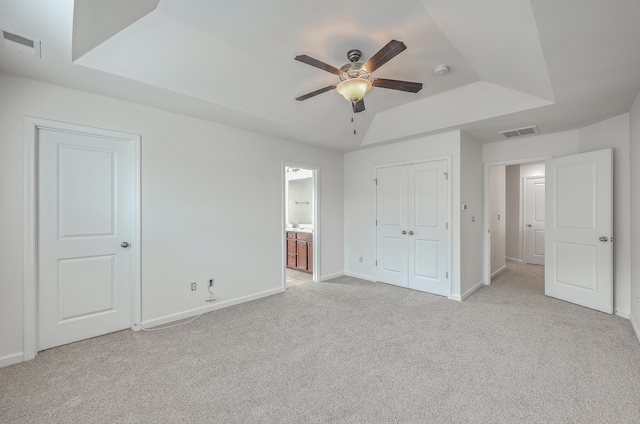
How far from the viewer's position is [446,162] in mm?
4086

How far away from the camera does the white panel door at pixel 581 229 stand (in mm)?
3447

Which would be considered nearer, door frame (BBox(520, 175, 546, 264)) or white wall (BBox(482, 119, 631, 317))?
white wall (BBox(482, 119, 631, 317))

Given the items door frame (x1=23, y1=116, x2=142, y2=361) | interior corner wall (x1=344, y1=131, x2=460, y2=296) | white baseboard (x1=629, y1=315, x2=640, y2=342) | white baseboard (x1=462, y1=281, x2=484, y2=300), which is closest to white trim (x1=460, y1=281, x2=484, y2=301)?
white baseboard (x1=462, y1=281, x2=484, y2=300)

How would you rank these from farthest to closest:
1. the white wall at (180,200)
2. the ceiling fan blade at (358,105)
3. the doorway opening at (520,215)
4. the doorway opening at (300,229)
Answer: the doorway opening at (520,215) → the doorway opening at (300,229) → the ceiling fan blade at (358,105) → the white wall at (180,200)

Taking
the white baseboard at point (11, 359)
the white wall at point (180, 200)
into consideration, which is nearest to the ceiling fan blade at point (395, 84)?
the white wall at point (180, 200)

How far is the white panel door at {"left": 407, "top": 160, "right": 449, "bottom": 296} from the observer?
4141mm

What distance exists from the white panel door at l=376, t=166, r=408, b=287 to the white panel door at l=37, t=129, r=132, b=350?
3.67 meters

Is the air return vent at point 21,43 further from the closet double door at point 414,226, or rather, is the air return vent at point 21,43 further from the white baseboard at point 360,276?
the white baseboard at point 360,276

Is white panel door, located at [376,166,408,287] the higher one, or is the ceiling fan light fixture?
the ceiling fan light fixture

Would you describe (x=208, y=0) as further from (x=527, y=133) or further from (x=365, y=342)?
(x=527, y=133)

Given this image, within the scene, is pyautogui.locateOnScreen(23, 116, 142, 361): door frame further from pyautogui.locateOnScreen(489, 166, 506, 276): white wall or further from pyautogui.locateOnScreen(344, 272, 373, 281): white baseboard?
pyautogui.locateOnScreen(489, 166, 506, 276): white wall

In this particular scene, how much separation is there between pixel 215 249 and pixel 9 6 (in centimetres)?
266

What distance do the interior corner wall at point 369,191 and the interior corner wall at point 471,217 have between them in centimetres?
9

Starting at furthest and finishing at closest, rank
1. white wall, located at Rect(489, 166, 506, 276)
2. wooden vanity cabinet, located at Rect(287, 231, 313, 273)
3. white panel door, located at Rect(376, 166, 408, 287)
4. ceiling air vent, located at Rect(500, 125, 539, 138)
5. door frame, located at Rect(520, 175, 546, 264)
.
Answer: door frame, located at Rect(520, 175, 546, 264) → wooden vanity cabinet, located at Rect(287, 231, 313, 273) → white wall, located at Rect(489, 166, 506, 276) → white panel door, located at Rect(376, 166, 408, 287) → ceiling air vent, located at Rect(500, 125, 539, 138)
